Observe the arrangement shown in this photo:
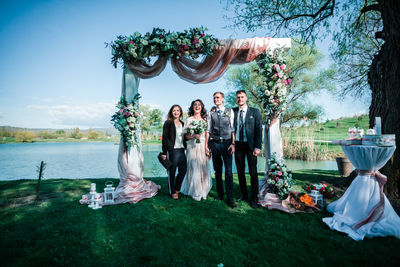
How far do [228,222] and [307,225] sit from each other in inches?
49.8

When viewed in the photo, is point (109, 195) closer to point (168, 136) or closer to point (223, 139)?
point (168, 136)

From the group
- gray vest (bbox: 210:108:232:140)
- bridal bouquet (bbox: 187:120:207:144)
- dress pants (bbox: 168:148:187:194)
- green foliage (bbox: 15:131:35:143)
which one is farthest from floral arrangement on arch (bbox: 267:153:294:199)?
green foliage (bbox: 15:131:35:143)

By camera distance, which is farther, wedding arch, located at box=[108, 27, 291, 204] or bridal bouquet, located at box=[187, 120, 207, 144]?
wedding arch, located at box=[108, 27, 291, 204]

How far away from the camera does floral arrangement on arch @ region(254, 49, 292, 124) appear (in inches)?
175

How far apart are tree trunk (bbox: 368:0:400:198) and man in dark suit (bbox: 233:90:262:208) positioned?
111 inches

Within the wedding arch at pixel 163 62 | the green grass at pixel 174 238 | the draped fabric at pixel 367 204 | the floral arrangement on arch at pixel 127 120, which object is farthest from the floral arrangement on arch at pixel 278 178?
the floral arrangement on arch at pixel 127 120

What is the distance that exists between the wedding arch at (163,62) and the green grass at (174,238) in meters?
0.85

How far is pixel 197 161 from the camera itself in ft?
15.2

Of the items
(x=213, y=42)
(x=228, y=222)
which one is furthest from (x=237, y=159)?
(x=213, y=42)

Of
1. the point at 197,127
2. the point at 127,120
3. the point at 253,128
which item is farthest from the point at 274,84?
the point at 127,120

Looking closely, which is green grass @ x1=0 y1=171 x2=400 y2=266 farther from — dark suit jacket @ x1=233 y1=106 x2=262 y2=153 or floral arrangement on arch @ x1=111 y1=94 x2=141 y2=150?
floral arrangement on arch @ x1=111 y1=94 x2=141 y2=150

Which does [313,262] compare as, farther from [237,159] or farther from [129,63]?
[129,63]

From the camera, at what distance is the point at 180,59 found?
4934 mm

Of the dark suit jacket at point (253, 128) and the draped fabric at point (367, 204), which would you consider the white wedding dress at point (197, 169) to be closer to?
the dark suit jacket at point (253, 128)
